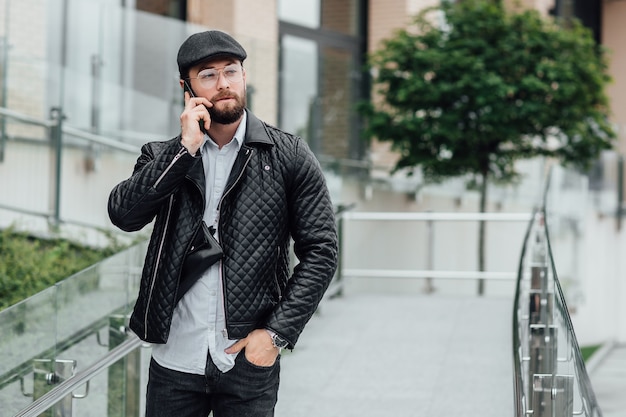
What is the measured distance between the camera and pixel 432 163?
12.3 m

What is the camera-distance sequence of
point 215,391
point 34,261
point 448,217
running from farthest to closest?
point 448,217
point 34,261
point 215,391

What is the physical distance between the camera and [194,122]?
299cm

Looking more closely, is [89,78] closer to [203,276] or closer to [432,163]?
[432,163]

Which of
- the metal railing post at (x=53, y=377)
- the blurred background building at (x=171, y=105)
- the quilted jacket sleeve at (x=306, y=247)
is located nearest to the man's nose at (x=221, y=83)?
the quilted jacket sleeve at (x=306, y=247)

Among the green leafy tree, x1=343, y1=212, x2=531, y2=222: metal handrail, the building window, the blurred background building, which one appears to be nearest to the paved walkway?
x1=343, y1=212, x2=531, y2=222: metal handrail

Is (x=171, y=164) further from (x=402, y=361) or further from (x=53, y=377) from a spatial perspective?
(x=402, y=361)

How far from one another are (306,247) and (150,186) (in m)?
0.47

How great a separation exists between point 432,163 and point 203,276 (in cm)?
940

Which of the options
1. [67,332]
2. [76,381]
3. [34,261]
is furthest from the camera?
[34,261]

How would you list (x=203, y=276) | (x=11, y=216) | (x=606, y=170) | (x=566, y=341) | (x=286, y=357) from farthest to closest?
(x=606, y=170) → (x=11, y=216) → (x=286, y=357) → (x=566, y=341) → (x=203, y=276)

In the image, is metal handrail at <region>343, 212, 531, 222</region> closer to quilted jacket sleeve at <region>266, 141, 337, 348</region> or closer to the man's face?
quilted jacket sleeve at <region>266, 141, 337, 348</region>

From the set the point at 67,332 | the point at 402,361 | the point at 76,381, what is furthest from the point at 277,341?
the point at 402,361

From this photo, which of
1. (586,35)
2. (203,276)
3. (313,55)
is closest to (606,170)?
(586,35)

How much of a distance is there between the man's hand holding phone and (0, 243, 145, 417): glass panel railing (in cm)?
133
